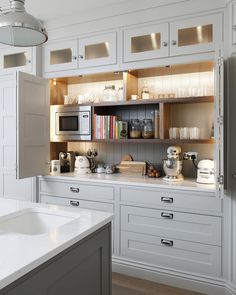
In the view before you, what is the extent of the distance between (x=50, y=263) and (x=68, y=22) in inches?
106

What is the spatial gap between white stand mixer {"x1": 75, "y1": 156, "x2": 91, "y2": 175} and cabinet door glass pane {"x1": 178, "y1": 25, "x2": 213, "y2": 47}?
5.22 ft

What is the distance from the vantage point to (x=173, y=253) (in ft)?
8.04

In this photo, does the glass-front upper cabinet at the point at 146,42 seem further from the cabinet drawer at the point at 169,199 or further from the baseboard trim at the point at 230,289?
the baseboard trim at the point at 230,289

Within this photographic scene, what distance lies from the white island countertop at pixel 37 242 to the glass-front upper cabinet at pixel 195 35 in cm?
169

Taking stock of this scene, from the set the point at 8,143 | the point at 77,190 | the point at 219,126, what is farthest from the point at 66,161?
the point at 219,126

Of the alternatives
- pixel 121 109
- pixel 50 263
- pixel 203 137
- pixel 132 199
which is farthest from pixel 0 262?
pixel 121 109

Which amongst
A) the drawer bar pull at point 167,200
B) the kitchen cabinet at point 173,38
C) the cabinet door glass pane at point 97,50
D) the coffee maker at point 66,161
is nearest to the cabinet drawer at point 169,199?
the drawer bar pull at point 167,200

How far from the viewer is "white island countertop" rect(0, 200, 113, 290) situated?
914 millimetres

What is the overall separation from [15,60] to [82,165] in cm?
150

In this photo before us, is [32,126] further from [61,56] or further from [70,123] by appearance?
[61,56]

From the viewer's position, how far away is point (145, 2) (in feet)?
8.64

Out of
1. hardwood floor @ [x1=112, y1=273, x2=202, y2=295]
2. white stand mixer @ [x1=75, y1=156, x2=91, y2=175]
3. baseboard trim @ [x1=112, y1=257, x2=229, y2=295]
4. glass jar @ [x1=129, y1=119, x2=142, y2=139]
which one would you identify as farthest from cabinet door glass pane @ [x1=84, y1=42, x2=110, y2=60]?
hardwood floor @ [x1=112, y1=273, x2=202, y2=295]

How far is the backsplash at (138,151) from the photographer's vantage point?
2871 millimetres

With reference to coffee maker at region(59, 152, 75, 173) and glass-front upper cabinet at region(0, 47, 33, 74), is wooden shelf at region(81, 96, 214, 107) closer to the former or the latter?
coffee maker at region(59, 152, 75, 173)
